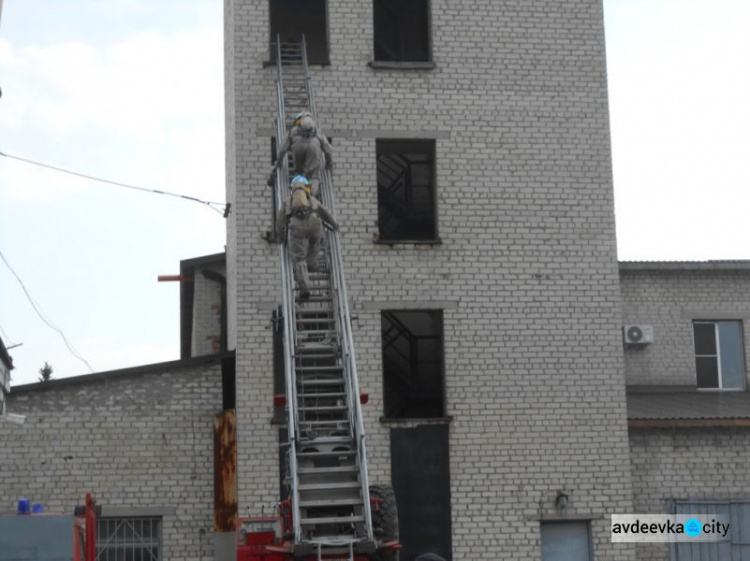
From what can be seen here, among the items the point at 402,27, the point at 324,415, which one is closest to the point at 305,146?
the point at 324,415

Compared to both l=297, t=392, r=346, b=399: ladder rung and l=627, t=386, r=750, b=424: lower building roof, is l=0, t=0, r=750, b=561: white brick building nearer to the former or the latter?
l=627, t=386, r=750, b=424: lower building roof

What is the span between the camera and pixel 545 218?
19.4m

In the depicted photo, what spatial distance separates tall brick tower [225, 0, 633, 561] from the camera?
60.3 feet


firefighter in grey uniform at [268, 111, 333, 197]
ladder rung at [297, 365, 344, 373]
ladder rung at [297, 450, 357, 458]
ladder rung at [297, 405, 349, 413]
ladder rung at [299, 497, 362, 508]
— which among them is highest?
firefighter in grey uniform at [268, 111, 333, 197]

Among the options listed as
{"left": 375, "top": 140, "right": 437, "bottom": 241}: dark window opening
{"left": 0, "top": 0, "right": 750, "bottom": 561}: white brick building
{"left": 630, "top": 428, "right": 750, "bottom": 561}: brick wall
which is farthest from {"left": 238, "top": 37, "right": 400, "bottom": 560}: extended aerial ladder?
{"left": 375, "top": 140, "right": 437, "bottom": 241}: dark window opening

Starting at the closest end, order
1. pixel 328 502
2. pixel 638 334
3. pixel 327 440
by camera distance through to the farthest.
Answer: pixel 328 502 < pixel 327 440 < pixel 638 334

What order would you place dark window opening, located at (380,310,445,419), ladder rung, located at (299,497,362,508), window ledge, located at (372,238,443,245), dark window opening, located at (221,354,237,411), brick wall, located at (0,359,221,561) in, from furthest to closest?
1. dark window opening, located at (380,310,445,419)
2. window ledge, located at (372,238,443,245)
3. dark window opening, located at (221,354,237,411)
4. brick wall, located at (0,359,221,561)
5. ladder rung, located at (299,497,362,508)

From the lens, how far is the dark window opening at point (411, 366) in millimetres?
22922

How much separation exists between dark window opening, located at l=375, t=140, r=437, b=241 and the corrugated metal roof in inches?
184

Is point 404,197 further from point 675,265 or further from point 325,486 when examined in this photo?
point 325,486

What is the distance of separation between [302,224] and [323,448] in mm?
2825

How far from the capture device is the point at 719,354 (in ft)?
79.2

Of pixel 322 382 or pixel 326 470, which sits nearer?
pixel 326 470

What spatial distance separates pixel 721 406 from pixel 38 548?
42.6ft
